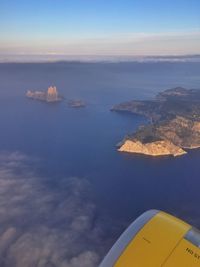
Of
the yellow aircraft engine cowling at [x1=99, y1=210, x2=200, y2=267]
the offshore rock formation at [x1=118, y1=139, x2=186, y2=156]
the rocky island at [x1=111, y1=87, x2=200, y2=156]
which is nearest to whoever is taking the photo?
the yellow aircraft engine cowling at [x1=99, y1=210, x2=200, y2=267]

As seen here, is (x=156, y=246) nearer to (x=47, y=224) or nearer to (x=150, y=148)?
(x=47, y=224)

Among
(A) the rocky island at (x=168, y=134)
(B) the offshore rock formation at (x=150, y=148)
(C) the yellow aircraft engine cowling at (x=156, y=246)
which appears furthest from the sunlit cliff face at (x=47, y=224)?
(A) the rocky island at (x=168, y=134)

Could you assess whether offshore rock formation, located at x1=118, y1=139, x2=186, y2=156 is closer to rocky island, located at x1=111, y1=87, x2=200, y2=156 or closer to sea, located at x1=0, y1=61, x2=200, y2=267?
rocky island, located at x1=111, y1=87, x2=200, y2=156

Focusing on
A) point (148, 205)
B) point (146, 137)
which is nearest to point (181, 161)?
point (146, 137)

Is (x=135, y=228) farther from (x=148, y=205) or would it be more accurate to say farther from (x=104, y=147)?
(x=104, y=147)

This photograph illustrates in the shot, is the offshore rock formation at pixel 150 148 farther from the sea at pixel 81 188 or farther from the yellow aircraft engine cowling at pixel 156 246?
the yellow aircraft engine cowling at pixel 156 246

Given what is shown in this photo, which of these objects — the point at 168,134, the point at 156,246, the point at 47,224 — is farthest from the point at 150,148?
the point at 156,246

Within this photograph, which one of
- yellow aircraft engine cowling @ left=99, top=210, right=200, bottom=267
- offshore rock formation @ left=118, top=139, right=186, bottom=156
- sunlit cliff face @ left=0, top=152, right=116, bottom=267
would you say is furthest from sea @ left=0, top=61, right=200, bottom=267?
yellow aircraft engine cowling @ left=99, top=210, right=200, bottom=267
